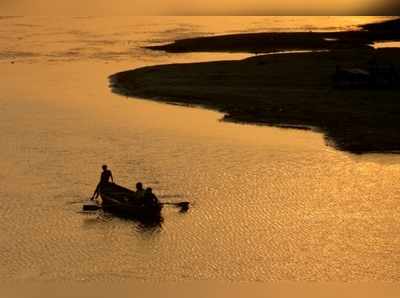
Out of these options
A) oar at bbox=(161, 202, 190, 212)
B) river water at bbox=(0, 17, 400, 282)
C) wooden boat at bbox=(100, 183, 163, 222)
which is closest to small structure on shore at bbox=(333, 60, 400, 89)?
river water at bbox=(0, 17, 400, 282)

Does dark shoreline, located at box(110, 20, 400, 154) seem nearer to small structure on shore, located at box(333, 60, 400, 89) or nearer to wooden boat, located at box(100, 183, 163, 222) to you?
small structure on shore, located at box(333, 60, 400, 89)

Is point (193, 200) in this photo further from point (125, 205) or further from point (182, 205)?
point (125, 205)

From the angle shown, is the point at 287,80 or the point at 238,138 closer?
the point at 238,138

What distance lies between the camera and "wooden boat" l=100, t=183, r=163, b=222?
2777 cm

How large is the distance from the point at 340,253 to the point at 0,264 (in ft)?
32.1

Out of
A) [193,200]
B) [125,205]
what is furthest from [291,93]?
[125,205]

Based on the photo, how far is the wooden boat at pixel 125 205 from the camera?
91.1ft

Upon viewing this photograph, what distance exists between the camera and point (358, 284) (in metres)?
22.0

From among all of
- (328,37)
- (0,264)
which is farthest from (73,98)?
(328,37)

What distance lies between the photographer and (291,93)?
52500mm

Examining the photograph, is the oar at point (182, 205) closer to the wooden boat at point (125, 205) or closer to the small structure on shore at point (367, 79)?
the wooden boat at point (125, 205)

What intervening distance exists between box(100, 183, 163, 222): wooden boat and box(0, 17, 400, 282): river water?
427mm

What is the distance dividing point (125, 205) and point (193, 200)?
9.71 feet

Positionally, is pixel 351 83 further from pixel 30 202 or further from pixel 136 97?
pixel 30 202
